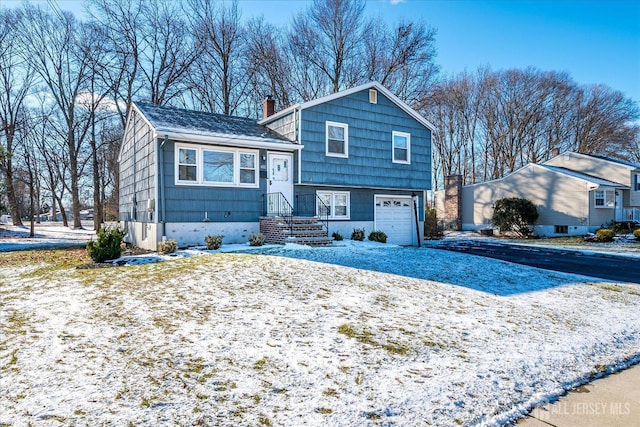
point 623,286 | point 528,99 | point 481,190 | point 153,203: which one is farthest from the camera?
point 528,99

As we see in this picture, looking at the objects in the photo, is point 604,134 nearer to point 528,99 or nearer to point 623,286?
point 528,99

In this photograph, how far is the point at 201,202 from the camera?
42.3ft

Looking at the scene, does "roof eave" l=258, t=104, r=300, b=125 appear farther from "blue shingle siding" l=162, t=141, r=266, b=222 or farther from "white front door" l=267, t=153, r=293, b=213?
"blue shingle siding" l=162, t=141, r=266, b=222

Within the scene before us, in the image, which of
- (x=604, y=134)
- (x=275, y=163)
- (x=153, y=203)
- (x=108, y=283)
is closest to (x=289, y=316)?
(x=108, y=283)

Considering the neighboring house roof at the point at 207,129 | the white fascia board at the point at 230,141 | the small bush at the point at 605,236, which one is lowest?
the small bush at the point at 605,236

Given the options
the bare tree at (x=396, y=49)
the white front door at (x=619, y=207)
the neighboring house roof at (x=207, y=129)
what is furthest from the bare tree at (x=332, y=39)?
the white front door at (x=619, y=207)

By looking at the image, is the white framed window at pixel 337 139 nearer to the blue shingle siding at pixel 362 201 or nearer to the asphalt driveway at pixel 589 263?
the blue shingle siding at pixel 362 201

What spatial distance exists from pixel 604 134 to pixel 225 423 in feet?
148

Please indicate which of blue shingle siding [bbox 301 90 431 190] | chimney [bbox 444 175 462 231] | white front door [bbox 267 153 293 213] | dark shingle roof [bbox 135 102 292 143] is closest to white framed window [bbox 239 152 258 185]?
white front door [bbox 267 153 293 213]

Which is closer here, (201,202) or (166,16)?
(201,202)

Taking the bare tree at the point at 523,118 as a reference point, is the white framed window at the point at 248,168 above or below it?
below

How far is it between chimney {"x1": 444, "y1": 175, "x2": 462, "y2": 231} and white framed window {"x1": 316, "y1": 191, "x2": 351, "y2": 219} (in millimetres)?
17343

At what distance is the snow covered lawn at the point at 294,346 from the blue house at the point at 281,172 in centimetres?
481

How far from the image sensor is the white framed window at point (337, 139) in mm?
15508
